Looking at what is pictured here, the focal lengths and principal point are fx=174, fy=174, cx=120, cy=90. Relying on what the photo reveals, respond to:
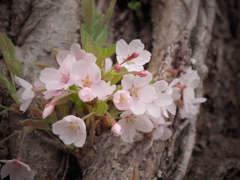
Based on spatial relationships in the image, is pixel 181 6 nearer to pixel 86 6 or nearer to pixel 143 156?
pixel 86 6

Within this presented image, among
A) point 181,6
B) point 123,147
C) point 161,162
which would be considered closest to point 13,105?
point 123,147

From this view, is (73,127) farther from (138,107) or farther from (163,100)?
(163,100)

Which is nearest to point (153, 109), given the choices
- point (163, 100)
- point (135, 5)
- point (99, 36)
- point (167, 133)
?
point (163, 100)

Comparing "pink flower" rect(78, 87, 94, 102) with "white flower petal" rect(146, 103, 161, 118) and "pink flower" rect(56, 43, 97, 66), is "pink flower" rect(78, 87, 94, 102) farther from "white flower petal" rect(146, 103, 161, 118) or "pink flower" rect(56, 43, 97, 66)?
"white flower petal" rect(146, 103, 161, 118)

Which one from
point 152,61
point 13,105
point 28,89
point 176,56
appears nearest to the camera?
point 28,89

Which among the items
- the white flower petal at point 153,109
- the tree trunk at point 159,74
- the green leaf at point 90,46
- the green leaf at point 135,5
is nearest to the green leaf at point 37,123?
the tree trunk at point 159,74

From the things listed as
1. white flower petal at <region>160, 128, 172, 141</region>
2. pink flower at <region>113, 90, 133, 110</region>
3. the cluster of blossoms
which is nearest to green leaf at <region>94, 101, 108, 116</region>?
the cluster of blossoms

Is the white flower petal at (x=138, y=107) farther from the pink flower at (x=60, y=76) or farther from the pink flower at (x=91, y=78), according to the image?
the pink flower at (x=60, y=76)
